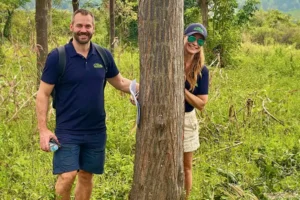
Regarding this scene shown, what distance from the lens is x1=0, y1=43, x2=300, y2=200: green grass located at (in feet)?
13.8

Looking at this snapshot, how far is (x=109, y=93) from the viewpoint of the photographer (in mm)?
8047

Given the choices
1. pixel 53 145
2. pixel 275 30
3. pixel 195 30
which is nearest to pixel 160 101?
pixel 195 30

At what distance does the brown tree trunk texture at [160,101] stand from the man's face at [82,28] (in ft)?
1.31

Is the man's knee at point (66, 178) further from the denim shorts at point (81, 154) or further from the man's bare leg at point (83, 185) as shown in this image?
the man's bare leg at point (83, 185)

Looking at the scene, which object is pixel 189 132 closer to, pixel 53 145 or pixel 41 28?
pixel 53 145

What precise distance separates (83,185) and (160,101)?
104 centimetres

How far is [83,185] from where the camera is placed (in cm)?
364

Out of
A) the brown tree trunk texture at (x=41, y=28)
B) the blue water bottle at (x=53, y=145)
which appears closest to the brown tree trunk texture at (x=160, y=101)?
the blue water bottle at (x=53, y=145)

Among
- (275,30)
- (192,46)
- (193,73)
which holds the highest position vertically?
(275,30)

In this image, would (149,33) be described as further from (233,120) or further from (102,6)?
(102,6)

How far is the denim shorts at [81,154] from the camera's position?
332cm

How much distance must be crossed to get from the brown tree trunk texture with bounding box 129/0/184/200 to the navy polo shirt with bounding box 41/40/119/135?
0.37 m

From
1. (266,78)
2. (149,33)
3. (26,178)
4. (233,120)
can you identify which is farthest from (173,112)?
(266,78)

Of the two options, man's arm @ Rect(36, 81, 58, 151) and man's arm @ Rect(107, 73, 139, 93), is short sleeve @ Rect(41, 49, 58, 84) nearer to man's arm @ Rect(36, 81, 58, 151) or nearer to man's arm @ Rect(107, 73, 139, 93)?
man's arm @ Rect(36, 81, 58, 151)
